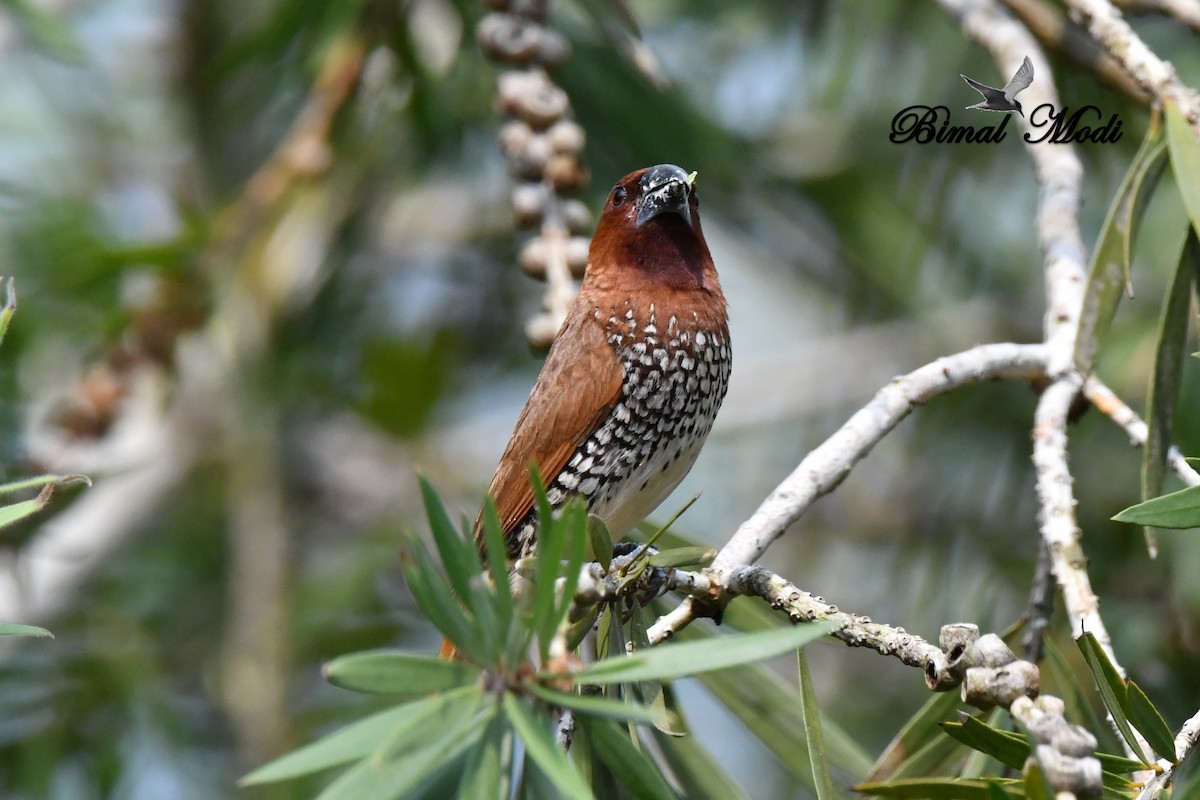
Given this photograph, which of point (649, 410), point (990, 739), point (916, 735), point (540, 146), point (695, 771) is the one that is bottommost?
point (695, 771)

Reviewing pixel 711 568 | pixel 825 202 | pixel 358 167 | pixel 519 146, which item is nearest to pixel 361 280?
pixel 358 167

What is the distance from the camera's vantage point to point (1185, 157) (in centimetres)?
199

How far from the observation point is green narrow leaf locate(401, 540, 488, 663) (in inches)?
47.5

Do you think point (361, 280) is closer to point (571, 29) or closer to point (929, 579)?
point (571, 29)

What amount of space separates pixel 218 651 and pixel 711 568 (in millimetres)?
3455

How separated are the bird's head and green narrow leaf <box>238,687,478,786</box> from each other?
1.67m

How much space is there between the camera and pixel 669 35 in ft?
14.5

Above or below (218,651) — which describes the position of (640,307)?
above

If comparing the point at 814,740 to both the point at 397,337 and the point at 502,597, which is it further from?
the point at 397,337

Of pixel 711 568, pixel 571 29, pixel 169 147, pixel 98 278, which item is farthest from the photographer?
pixel 169 147

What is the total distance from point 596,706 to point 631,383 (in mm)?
1556

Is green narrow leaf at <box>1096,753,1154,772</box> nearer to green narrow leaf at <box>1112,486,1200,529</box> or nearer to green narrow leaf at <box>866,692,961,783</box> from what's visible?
green narrow leaf at <box>1112,486,1200,529</box>

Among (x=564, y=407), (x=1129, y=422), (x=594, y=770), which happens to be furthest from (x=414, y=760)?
(x=564, y=407)

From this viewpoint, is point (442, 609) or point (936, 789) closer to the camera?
point (442, 609)
